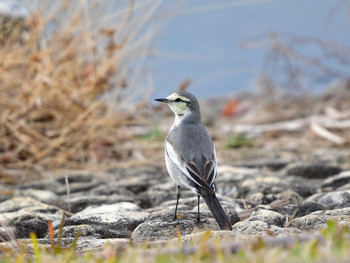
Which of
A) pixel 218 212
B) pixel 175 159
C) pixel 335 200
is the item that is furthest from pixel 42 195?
pixel 335 200

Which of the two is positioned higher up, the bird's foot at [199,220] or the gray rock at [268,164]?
the bird's foot at [199,220]

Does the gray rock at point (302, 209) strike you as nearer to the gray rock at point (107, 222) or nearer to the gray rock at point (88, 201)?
the gray rock at point (107, 222)

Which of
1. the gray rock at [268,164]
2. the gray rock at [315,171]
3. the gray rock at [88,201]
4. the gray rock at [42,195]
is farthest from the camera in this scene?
the gray rock at [268,164]

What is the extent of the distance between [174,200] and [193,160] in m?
0.98

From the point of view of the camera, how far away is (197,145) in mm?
3172

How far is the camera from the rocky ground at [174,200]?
2.74 meters

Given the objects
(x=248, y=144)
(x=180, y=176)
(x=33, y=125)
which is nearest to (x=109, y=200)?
(x=180, y=176)

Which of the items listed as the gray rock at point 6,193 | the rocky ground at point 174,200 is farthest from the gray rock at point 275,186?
the gray rock at point 6,193

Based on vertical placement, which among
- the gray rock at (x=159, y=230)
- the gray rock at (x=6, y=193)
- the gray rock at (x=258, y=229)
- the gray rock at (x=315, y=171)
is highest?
the gray rock at (x=258, y=229)

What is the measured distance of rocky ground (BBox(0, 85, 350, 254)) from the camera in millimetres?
2738

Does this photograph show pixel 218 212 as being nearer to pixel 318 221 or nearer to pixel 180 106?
pixel 318 221

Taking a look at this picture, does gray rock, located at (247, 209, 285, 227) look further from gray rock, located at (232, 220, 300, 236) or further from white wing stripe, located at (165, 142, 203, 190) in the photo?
white wing stripe, located at (165, 142, 203, 190)

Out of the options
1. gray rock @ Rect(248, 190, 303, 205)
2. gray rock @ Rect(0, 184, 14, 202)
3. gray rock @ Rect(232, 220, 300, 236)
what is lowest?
gray rock @ Rect(0, 184, 14, 202)

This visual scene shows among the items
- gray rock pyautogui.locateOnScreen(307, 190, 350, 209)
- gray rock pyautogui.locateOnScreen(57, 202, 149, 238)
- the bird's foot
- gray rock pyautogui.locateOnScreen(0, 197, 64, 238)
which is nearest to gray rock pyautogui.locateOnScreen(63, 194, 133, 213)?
gray rock pyautogui.locateOnScreen(0, 197, 64, 238)
